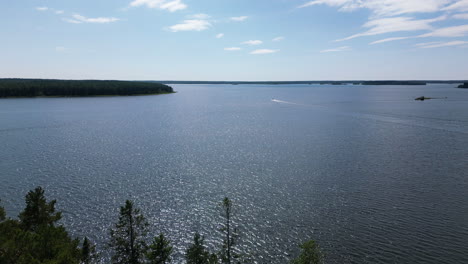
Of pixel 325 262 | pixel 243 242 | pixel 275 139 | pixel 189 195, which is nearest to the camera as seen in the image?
pixel 325 262

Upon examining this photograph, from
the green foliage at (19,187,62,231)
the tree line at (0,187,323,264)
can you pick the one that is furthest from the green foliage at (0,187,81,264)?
the green foliage at (19,187,62,231)

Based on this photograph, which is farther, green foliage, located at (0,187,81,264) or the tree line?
the tree line

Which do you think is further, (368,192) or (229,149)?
(229,149)

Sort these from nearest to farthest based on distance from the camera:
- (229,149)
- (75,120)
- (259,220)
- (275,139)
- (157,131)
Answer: (259,220) < (229,149) < (275,139) < (157,131) < (75,120)

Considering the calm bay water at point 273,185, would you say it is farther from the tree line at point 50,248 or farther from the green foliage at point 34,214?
the green foliage at point 34,214

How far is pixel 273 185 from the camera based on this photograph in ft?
175

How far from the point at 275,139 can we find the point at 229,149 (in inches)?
771

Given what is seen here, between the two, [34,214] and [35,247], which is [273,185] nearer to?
[34,214]

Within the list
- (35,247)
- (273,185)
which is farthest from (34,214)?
(273,185)

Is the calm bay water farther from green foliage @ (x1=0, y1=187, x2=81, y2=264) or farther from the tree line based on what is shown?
green foliage @ (x1=0, y1=187, x2=81, y2=264)

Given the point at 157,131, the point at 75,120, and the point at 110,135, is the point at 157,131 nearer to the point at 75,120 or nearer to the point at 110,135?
the point at 110,135

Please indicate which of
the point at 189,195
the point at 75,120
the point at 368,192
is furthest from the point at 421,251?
the point at 75,120

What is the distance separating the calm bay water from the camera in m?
36.2

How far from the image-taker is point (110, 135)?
100312 millimetres
